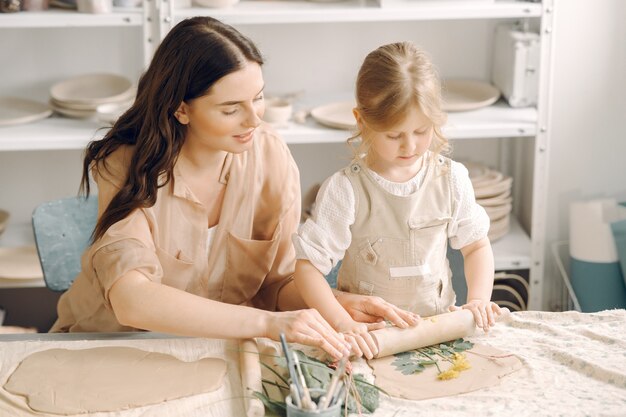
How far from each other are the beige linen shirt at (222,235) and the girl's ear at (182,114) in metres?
0.11

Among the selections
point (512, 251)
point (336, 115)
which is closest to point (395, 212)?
point (336, 115)

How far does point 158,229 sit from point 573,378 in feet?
2.80

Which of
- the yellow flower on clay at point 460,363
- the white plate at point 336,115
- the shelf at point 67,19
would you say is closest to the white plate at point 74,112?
the shelf at point 67,19

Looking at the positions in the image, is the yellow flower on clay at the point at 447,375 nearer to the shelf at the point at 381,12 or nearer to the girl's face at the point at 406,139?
the girl's face at the point at 406,139

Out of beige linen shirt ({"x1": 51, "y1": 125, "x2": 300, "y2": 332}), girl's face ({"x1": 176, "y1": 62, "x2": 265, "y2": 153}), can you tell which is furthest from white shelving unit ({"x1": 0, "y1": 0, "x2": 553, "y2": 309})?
girl's face ({"x1": 176, "y1": 62, "x2": 265, "y2": 153})

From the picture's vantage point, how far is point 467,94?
3205 millimetres

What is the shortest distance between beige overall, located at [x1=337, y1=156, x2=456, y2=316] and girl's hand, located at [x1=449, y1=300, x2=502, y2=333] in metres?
0.18

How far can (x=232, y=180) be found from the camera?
1.97 metres

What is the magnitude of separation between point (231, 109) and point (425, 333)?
22.0 inches

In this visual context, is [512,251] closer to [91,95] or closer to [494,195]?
[494,195]

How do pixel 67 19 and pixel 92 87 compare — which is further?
pixel 92 87

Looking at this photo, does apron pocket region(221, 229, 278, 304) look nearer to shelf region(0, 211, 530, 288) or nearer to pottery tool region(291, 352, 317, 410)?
pottery tool region(291, 352, 317, 410)

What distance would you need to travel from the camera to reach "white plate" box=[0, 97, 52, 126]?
2.97 metres

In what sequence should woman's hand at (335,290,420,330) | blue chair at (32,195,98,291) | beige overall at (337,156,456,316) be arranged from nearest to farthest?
woman's hand at (335,290,420,330) < beige overall at (337,156,456,316) < blue chair at (32,195,98,291)
